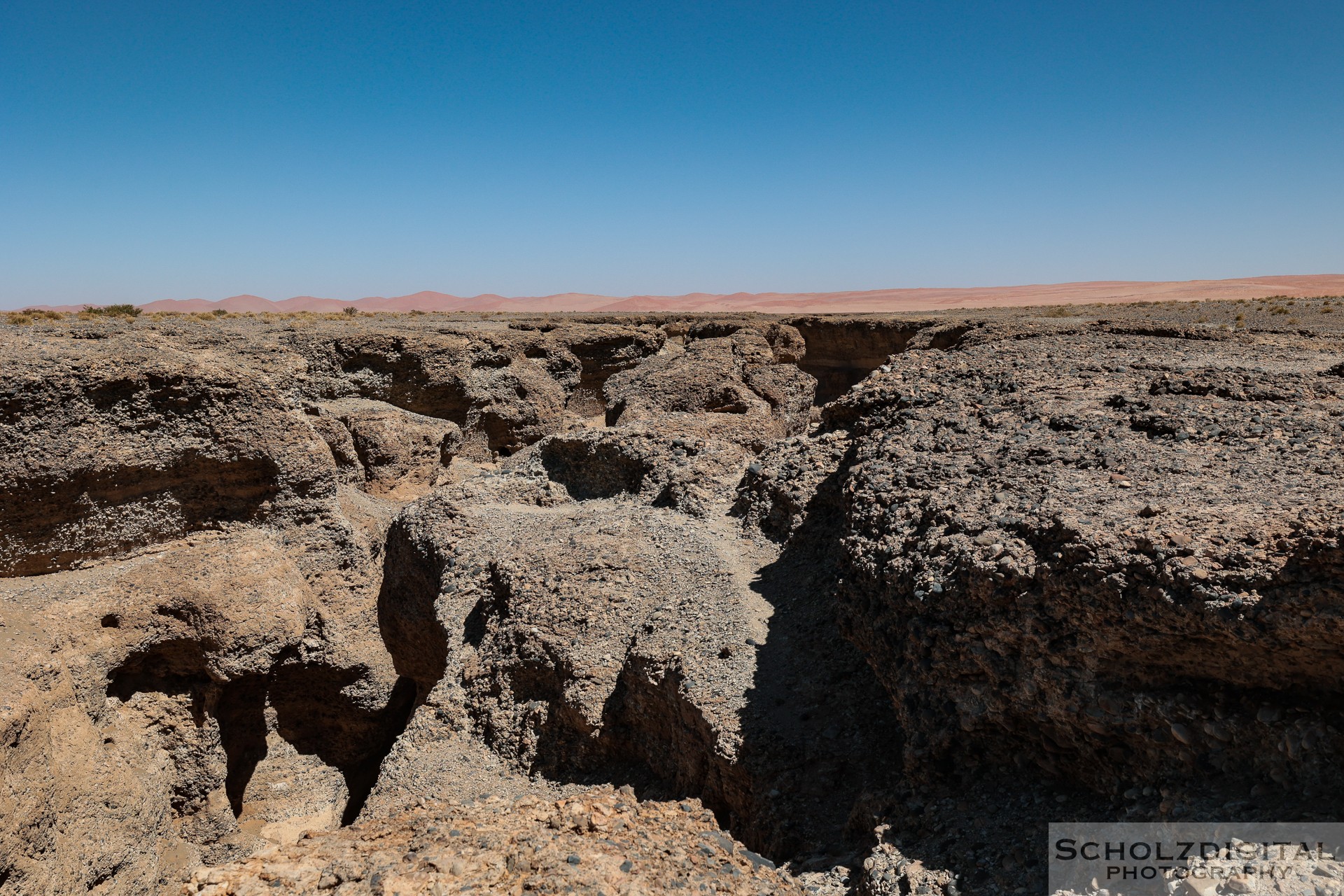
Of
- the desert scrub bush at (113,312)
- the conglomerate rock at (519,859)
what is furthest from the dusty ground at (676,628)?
the desert scrub bush at (113,312)

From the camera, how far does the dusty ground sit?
287 centimetres

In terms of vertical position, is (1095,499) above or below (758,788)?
above

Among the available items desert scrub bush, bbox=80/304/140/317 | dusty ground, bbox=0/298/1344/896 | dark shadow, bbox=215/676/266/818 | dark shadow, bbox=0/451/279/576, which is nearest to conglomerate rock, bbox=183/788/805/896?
dusty ground, bbox=0/298/1344/896

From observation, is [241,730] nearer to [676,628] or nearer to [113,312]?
[676,628]

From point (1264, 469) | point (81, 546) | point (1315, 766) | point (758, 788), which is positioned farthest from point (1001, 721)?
point (81, 546)

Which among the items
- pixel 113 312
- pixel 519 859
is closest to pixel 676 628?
pixel 519 859

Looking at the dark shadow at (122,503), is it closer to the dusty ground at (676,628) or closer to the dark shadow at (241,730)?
the dusty ground at (676,628)

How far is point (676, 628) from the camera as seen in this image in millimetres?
4898

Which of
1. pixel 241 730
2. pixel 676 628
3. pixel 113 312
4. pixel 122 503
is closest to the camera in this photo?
pixel 676 628

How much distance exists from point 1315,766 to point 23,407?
778cm

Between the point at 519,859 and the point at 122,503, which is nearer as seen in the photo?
the point at 519,859

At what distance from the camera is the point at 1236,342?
7383 mm

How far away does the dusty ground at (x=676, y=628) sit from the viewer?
2.87 m

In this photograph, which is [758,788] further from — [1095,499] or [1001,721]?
[1095,499]
